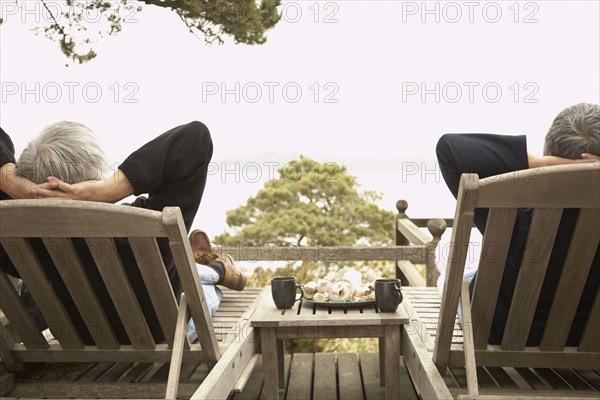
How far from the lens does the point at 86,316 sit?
6.12 ft

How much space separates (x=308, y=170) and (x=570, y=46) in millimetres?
7013

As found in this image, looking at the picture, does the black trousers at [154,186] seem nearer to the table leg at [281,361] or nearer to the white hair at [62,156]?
the white hair at [62,156]

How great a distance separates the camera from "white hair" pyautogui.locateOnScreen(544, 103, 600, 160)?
1718mm

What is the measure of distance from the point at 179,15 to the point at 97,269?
5.05 meters

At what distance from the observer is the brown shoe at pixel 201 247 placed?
2.39 m

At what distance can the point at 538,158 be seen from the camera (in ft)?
5.81

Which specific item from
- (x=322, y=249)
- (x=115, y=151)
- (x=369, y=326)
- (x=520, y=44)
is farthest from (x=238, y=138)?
(x=369, y=326)

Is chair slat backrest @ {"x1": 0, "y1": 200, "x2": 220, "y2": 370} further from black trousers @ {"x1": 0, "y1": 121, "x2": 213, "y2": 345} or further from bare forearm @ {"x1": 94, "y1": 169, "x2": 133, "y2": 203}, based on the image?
bare forearm @ {"x1": 94, "y1": 169, "x2": 133, "y2": 203}

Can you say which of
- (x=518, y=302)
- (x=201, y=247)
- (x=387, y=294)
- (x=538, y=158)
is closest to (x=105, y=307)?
(x=201, y=247)

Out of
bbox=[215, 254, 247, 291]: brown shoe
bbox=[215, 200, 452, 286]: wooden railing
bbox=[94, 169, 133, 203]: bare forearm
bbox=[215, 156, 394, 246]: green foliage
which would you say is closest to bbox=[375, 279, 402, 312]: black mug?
bbox=[215, 254, 247, 291]: brown shoe

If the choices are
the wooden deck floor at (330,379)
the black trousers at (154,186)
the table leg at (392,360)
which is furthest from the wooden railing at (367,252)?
the black trousers at (154,186)

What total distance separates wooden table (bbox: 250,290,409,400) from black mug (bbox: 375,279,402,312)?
25 millimetres

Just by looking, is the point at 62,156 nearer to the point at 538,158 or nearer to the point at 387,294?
the point at 387,294

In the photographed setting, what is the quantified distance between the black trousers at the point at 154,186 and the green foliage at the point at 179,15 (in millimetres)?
4772
